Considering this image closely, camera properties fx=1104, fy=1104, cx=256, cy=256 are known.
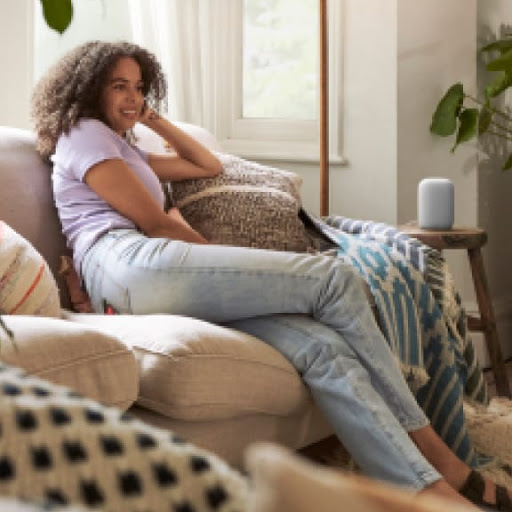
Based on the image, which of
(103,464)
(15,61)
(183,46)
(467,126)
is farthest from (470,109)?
(103,464)

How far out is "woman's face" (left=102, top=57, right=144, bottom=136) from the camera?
9.07ft

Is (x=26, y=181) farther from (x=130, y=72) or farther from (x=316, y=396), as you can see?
(x=316, y=396)

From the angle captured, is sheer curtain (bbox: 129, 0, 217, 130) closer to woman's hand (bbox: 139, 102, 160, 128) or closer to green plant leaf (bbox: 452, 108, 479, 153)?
woman's hand (bbox: 139, 102, 160, 128)

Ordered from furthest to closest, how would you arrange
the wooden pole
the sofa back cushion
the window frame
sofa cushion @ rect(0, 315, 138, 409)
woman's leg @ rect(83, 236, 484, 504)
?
the window frame, the wooden pole, the sofa back cushion, woman's leg @ rect(83, 236, 484, 504), sofa cushion @ rect(0, 315, 138, 409)

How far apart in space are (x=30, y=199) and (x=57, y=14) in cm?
209

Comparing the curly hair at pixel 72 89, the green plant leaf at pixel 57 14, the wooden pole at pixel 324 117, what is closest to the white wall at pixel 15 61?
the curly hair at pixel 72 89

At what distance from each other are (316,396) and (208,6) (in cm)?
200

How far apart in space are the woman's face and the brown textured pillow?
25 cm

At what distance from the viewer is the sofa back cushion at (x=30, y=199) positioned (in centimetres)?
253

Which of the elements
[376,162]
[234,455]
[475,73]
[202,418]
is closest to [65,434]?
[202,418]

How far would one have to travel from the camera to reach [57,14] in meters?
0.54

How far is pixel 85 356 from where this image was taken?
1.83m

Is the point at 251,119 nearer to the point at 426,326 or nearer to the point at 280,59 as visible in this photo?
the point at 280,59

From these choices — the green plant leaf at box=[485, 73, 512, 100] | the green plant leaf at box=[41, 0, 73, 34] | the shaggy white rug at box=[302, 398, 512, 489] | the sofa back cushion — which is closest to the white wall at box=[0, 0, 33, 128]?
the sofa back cushion
